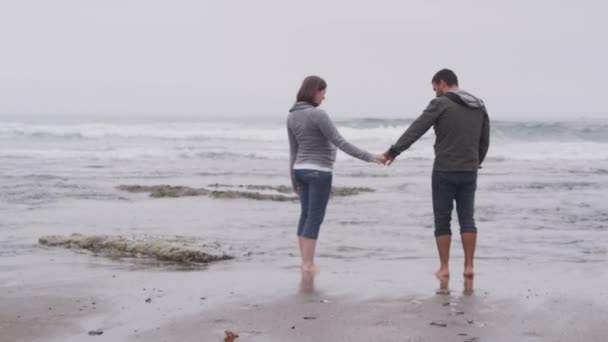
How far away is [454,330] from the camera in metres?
4.88

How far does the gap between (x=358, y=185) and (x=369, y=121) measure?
1453 inches

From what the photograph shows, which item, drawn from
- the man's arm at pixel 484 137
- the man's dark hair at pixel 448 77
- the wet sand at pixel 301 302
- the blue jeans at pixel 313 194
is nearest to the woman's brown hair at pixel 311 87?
the blue jeans at pixel 313 194

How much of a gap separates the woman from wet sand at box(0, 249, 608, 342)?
404 millimetres

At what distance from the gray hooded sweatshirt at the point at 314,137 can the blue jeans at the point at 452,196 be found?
0.67 m

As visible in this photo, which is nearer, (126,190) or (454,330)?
(454,330)

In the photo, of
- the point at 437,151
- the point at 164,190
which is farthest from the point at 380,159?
the point at 164,190

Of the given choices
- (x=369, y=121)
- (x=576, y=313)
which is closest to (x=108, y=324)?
(x=576, y=313)

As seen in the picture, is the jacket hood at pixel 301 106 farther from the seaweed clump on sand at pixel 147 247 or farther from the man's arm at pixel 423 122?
the seaweed clump on sand at pixel 147 247

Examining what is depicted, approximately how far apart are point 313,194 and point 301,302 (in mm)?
1509

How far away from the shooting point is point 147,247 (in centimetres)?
791

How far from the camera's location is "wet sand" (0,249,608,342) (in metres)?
4.85

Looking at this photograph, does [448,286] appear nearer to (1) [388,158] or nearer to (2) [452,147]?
(2) [452,147]

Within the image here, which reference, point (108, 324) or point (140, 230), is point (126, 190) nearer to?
point (140, 230)

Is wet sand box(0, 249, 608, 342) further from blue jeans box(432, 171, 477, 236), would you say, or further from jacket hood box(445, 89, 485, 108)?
jacket hood box(445, 89, 485, 108)
